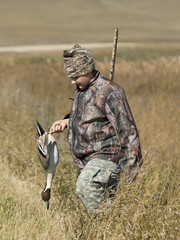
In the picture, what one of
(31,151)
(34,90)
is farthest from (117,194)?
(34,90)

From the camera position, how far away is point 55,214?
14.7 feet

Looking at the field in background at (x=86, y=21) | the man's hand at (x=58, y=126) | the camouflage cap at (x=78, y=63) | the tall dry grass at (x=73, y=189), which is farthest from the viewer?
the field in background at (x=86, y=21)

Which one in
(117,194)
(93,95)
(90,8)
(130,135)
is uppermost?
(93,95)

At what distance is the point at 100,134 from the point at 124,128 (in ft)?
0.68

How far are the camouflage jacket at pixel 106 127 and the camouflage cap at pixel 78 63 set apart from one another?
117 millimetres

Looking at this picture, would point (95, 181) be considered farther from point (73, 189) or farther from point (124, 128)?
point (73, 189)

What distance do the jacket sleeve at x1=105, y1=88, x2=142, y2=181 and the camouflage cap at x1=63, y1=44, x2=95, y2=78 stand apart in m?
0.29

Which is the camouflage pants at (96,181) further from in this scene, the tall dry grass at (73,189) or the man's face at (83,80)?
the man's face at (83,80)

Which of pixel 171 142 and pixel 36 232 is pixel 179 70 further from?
pixel 36 232

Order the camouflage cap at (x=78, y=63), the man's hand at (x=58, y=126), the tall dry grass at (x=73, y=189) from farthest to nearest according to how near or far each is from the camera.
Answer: the man's hand at (x=58, y=126), the camouflage cap at (x=78, y=63), the tall dry grass at (x=73, y=189)

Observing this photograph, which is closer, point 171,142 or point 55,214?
point 55,214

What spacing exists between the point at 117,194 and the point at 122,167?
26 cm

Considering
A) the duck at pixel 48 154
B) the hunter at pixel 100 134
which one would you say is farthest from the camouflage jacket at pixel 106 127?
the duck at pixel 48 154

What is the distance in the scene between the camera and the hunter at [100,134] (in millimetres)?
3869
